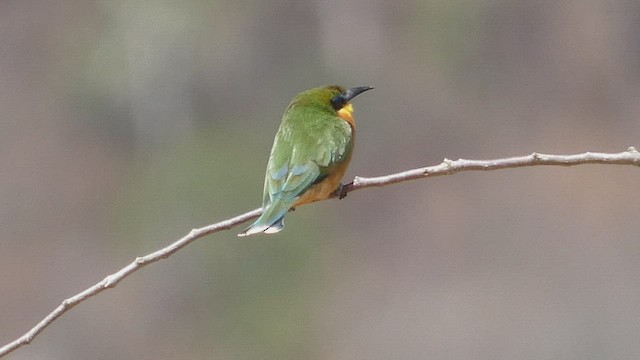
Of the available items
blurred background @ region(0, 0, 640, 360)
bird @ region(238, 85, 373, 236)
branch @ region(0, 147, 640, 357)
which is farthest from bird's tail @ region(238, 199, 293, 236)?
blurred background @ region(0, 0, 640, 360)

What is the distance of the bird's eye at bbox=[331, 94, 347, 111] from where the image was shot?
2.03m

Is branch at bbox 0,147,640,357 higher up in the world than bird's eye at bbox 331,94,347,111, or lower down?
lower down

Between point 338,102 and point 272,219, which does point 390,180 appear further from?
point 338,102

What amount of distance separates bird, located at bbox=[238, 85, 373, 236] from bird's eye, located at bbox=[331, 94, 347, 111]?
Result: 46 mm

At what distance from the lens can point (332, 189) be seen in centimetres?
178

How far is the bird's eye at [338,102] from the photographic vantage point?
2028mm

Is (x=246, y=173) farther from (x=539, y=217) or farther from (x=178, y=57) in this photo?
(x=539, y=217)

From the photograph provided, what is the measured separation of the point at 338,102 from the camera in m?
2.04

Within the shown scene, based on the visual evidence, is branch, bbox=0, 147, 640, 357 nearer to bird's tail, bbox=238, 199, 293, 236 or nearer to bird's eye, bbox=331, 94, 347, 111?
bird's tail, bbox=238, 199, 293, 236

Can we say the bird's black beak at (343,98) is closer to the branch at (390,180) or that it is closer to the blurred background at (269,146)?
the branch at (390,180)

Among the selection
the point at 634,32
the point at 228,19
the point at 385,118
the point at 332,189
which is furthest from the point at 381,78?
the point at 332,189

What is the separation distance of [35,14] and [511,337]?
9.84 feet

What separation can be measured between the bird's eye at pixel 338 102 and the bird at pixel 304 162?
0.05 m

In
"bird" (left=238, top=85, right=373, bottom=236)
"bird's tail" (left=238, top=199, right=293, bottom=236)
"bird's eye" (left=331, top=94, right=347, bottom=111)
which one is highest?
"bird's eye" (left=331, top=94, right=347, bottom=111)
